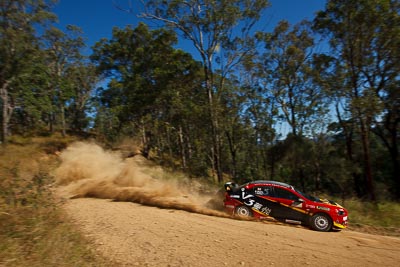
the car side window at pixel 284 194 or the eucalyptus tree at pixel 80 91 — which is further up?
the eucalyptus tree at pixel 80 91

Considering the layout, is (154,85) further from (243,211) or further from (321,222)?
(321,222)

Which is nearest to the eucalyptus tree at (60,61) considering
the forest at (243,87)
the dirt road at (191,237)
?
the forest at (243,87)

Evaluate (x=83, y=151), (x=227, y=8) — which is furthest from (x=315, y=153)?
(x=83, y=151)

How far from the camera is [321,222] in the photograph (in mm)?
9531

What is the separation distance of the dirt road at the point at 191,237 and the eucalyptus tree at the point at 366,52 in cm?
1073

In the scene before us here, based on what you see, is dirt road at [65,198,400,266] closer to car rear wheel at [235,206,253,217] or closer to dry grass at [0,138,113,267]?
dry grass at [0,138,113,267]

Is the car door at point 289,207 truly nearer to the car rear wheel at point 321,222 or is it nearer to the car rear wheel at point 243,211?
the car rear wheel at point 321,222

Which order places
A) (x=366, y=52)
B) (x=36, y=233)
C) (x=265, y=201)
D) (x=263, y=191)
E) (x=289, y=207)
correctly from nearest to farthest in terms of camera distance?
(x=36, y=233) < (x=289, y=207) < (x=265, y=201) < (x=263, y=191) < (x=366, y=52)

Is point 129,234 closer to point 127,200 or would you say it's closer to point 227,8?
point 127,200

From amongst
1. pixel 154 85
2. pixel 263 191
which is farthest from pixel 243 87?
pixel 263 191

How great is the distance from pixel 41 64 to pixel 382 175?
1489 inches

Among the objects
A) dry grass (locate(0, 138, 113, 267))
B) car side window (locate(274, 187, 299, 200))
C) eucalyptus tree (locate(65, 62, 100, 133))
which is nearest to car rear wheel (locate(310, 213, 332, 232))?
car side window (locate(274, 187, 299, 200))

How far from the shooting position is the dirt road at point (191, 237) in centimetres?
613

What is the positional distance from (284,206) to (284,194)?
0.44 metres
